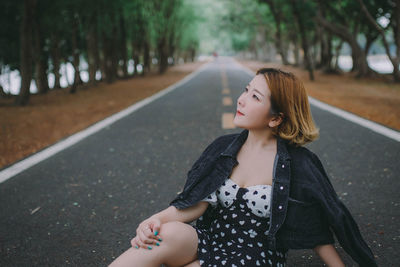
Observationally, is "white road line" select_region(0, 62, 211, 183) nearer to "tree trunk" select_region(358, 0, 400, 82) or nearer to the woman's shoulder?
the woman's shoulder

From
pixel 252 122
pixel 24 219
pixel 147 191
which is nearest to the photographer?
pixel 252 122

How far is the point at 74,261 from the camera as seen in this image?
2838 millimetres

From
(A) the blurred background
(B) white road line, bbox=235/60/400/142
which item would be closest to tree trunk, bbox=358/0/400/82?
(A) the blurred background

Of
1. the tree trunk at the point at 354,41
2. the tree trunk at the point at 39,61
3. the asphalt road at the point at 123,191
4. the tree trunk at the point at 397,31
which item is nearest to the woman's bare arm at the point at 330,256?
the asphalt road at the point at 123,191

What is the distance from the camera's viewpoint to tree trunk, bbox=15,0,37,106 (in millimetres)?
12539

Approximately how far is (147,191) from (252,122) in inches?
95.3

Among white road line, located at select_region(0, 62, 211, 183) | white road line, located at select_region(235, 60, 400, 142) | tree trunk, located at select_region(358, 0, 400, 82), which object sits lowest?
white road line, located at select_region(235, 60, 400, 142)

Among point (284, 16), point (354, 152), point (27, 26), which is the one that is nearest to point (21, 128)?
point (27, 26)

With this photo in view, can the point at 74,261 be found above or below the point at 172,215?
below

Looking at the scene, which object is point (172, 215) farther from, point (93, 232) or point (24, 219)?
point (24, 219)

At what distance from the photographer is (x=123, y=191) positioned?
14.1ft

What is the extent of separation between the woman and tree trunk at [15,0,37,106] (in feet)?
40.0

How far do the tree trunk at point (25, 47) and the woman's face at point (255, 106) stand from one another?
12.3 m

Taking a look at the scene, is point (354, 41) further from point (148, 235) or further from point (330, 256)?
point (148, 235)
